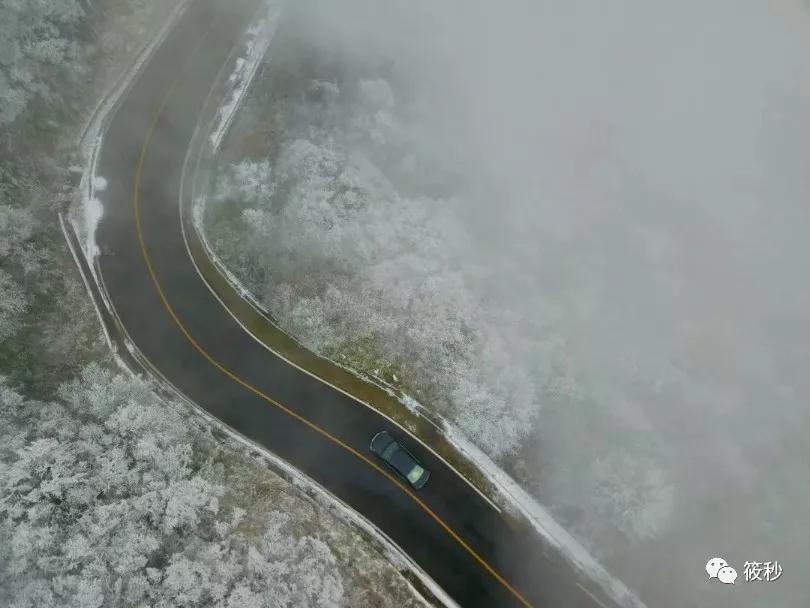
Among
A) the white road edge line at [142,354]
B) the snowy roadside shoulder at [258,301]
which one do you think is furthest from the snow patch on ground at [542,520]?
the white road edge line at [142,354]

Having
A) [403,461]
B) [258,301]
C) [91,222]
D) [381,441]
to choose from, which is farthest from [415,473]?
[91,222]

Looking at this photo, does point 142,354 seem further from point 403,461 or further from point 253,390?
point 403,461

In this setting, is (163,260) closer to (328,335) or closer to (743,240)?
(328,335)

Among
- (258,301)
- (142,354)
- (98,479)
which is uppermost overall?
(258,301)

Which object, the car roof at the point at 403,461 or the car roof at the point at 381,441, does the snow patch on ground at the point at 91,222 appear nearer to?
the car roof at the point at 381,441

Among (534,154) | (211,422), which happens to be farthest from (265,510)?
(534,154)

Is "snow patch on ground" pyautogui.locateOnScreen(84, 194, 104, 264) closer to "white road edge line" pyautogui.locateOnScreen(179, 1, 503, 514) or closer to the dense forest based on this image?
the dense forest

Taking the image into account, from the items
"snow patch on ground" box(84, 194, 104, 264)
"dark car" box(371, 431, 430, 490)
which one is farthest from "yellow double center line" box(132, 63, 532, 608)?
"snow patch on ground" box(84, 194, 104, 264)
